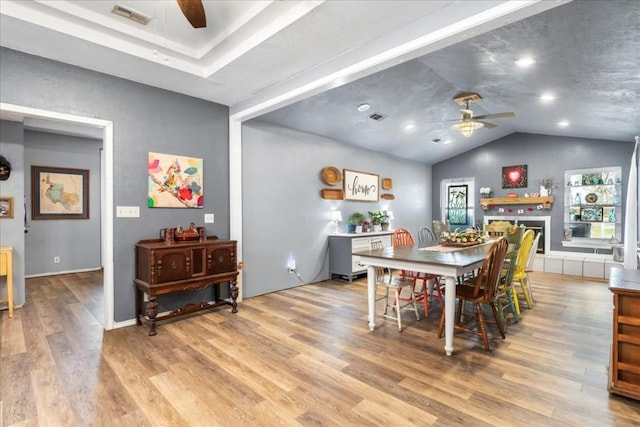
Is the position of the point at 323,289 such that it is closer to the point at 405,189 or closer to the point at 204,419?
the point at 204,419

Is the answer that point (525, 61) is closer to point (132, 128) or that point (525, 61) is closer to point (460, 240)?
point (460, 240)

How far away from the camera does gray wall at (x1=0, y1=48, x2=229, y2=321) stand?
2889mm

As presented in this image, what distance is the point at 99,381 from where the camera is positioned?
7.39 ft

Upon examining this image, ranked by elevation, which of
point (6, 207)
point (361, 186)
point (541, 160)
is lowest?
point (6, 207)

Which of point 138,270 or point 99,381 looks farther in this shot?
point 138,270

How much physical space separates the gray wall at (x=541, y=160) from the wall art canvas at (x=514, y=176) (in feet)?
0.25

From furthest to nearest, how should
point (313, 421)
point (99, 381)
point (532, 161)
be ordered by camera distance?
point (532, 161) < point (99, 381) < point (313, 421)

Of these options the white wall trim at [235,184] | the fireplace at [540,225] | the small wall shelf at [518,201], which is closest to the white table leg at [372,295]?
the white wall trim at [235,184]

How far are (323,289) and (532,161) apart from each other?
5.60 meters

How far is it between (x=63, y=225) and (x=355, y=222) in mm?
5389

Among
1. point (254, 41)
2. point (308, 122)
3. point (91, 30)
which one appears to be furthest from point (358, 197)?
point (91, 30)

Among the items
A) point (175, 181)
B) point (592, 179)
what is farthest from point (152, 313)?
point (592, 179)

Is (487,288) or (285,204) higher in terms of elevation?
(285,204)

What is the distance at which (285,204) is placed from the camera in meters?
5.01
